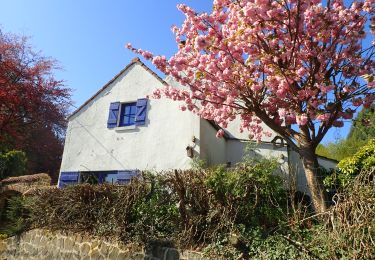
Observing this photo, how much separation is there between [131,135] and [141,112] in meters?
1.03

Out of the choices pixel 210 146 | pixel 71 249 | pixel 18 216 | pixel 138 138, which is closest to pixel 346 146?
pixel 210 146

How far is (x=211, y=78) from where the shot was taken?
7531 mm

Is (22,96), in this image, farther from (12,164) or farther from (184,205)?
(184,205)

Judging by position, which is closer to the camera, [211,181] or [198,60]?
[211,181]

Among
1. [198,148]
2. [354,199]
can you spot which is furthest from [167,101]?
[354,199]

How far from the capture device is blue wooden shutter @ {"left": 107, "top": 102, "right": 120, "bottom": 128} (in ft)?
45.0

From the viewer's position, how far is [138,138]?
42.7 ft

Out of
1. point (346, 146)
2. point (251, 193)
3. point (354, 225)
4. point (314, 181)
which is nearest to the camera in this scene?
point (354, 225)

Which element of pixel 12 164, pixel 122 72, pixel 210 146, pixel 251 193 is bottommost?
pixel 251 193

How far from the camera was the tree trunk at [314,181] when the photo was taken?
21.2 feet

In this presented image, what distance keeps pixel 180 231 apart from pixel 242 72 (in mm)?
3842

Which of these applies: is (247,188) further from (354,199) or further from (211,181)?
(354,199)

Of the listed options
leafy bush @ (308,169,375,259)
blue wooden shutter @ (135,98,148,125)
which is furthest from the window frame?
leafy bush @ (308,169,375,259)

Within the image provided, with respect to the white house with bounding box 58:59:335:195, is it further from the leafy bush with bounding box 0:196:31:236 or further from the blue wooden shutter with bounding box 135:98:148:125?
the leafy bush with bounding box 0:196:31:236
